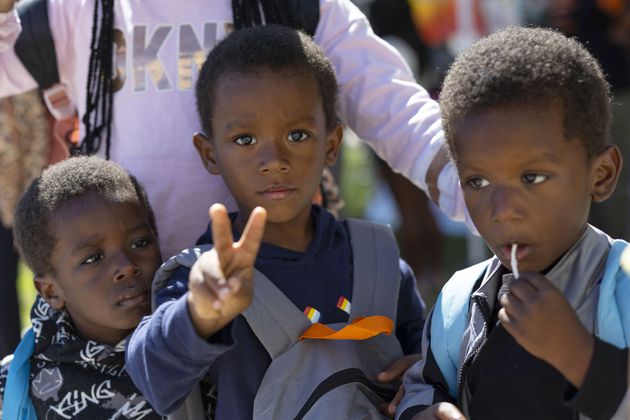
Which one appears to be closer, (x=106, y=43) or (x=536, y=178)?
(x=536, y=178)

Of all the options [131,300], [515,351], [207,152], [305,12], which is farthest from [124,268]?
[515,351]

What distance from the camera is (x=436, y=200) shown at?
9.16ft

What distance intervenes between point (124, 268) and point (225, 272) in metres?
0.59

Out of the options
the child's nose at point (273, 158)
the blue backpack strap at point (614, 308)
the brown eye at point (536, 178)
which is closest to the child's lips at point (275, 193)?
the child's nose at point (273, 158)

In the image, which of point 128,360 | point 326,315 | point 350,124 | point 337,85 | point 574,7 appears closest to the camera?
point 128,360

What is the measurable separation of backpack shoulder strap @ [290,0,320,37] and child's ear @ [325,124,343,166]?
0.31 meters

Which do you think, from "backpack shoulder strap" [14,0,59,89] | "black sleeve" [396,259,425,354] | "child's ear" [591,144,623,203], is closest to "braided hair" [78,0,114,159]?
"backpack shoulder strap" [14,0,59,89]

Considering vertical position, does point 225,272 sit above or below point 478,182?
below

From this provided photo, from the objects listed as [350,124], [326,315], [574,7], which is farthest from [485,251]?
[326,315]

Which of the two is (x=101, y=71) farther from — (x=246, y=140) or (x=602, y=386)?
(x=602, y=386)

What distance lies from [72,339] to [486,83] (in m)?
1.24

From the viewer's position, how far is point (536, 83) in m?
2.05

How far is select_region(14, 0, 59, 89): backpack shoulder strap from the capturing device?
2.84 meters

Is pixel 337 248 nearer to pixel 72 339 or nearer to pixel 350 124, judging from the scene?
pixel 350 124
